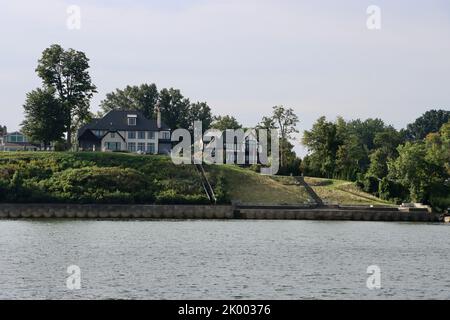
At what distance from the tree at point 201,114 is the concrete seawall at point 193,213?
3308 inches

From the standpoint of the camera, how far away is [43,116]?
120m

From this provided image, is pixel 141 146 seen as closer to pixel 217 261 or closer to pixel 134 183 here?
pixel 134 183

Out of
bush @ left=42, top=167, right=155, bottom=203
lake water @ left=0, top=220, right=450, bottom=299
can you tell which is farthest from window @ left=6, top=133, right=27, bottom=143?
lake water @ left=0, top=220, right=450, bottom=299

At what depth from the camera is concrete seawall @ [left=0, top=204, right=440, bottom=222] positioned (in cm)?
9269

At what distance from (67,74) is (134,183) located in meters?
29.2

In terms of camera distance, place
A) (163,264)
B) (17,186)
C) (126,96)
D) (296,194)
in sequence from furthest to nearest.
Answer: (126,96) → (296,194) → (17,186) → (163,264)

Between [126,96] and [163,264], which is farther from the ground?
[126,96]

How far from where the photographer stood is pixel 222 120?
6688 inches

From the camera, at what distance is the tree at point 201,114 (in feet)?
592

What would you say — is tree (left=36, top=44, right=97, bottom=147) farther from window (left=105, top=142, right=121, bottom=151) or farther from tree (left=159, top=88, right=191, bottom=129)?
tree (left=159, top=88, right=191, bottom=129)
